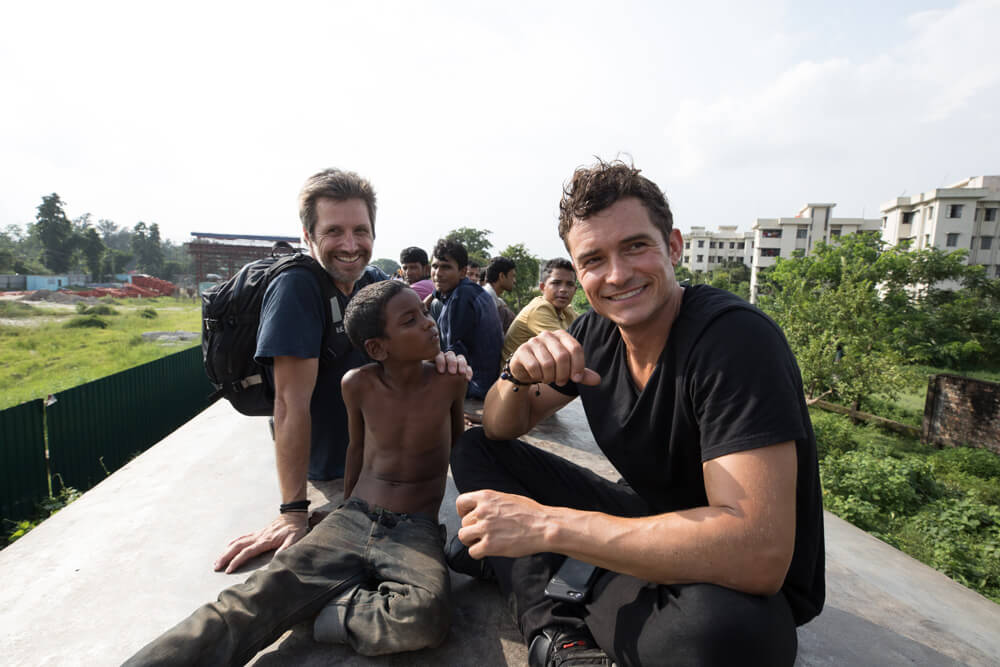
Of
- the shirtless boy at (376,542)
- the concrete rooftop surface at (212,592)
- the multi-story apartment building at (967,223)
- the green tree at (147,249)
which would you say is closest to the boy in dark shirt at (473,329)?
the concrete rooftop surface at (212,592)

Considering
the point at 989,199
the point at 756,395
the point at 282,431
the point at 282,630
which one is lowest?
the point at 282,630

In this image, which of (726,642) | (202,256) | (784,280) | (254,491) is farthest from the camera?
(202,256)

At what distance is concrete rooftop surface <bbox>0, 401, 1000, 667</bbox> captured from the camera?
1.80 metres

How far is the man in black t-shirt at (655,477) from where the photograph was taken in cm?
131

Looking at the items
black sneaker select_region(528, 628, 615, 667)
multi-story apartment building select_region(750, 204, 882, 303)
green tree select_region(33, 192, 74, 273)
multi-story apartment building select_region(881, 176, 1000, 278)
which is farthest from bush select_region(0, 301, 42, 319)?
multi-story apartment building select_region(881, 176, 1000, 278)

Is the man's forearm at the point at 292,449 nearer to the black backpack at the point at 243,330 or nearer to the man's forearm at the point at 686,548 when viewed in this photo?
the black backpack at the point at 243,330

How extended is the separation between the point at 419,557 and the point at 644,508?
932mm

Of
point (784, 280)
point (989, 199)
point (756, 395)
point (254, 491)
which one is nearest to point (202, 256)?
point (784, 280)

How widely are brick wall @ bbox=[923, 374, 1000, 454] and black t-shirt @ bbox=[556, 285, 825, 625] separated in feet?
51.3

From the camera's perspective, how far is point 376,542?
1.98m

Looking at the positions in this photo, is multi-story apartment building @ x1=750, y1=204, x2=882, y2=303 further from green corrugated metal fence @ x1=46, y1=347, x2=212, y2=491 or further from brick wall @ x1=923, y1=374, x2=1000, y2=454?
green corrugated metal fence @ x1=46, y1=347, x2=212, y2=491

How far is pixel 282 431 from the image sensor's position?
7.95ft

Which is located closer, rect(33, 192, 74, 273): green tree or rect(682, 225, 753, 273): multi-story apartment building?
rect(33, 192, 74, 273): green tree

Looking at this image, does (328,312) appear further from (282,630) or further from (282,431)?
(282,630)
